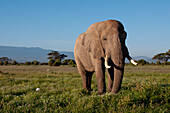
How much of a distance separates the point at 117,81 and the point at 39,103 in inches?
121

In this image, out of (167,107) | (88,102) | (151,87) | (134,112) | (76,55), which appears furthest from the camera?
(76,55)

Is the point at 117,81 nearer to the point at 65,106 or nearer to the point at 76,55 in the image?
the point at 65,106

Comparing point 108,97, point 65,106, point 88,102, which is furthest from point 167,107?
point 65,106

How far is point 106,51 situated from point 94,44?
2.91 feet

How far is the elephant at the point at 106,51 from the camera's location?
800 centimetres

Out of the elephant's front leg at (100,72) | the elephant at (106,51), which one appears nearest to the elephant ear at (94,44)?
the elephant at (106,51)

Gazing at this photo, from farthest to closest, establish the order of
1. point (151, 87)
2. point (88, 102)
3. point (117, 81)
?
point (117, 81) < point (151, 87) < point (88, 102)

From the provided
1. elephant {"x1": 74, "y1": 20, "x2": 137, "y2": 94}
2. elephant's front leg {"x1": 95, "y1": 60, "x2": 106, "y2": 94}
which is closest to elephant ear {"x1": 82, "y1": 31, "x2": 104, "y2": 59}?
elephant {"x1": 74, "y1": 20, "x2": 137, "y2": 94}

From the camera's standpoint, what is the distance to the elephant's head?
7.97 m

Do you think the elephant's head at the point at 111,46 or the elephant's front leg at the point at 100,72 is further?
the elephant's front leg at the point at 100,72

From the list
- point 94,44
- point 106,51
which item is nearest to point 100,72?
point 106,51

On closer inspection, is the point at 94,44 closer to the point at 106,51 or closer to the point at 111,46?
the point at 106,51

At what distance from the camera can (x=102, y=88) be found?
883 cm

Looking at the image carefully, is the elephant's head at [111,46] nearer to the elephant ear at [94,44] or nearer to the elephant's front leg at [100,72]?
the elephant ear at [94,44]
